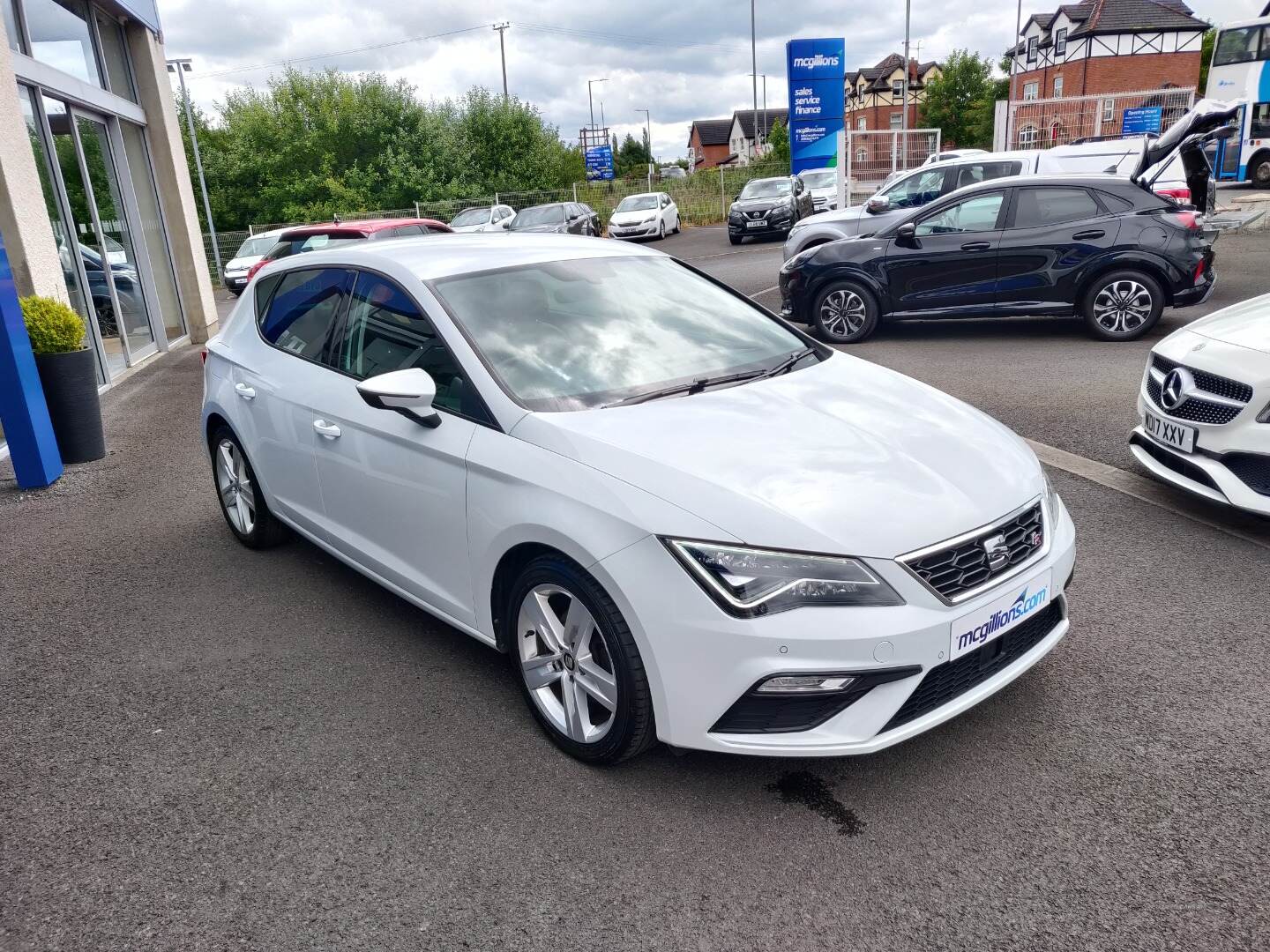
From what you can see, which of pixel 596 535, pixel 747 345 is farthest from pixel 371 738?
pixel 747 345

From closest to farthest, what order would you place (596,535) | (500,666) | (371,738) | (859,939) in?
(859,939)
(596,535)
(371,738)
(500,666)

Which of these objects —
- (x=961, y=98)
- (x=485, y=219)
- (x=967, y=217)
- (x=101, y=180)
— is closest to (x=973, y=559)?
(x=967, y=217)

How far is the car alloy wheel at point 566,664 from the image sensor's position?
2.93 meters

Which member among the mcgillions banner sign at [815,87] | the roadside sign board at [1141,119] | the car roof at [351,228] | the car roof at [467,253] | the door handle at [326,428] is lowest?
the door handle at [326,428]

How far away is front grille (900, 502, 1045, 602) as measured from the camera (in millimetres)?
2654

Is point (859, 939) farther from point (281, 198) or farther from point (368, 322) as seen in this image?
point (281, 198)

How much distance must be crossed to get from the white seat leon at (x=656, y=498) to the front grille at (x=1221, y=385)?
191cm

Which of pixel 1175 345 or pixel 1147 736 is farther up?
pixel 1175 345

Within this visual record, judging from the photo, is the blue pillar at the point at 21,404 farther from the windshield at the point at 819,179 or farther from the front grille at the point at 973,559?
the windshield at the point at 819,179

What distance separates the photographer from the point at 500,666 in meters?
3.81

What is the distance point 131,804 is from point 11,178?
8.00m

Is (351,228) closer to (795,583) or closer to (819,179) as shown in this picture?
(795,583)

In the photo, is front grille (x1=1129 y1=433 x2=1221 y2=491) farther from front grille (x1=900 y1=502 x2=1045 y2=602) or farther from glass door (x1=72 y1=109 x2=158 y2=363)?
glass door (x1=72 y1=109 x2=158 y2=363)

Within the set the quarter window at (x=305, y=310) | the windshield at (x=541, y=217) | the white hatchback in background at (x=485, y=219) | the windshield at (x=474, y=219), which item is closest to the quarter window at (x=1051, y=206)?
the quarter window at (x=305, y=310)
